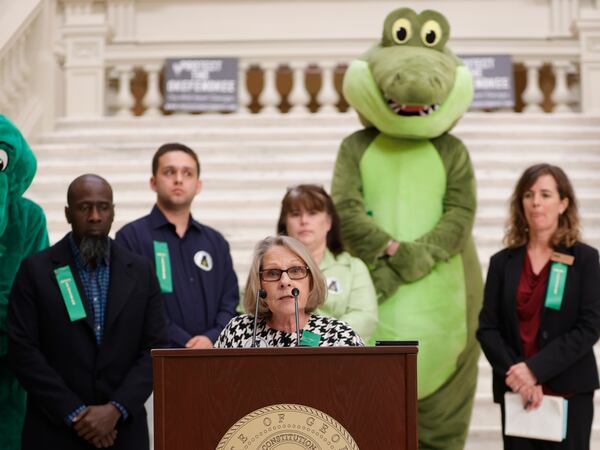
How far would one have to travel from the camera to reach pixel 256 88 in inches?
414

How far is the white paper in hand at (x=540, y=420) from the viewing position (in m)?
3.92

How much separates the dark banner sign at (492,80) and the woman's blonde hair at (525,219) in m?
4.83

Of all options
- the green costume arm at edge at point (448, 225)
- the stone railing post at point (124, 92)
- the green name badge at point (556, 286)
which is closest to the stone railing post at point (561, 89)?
the stone railing post at point (124, 92)

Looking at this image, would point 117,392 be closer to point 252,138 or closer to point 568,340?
point 568,340

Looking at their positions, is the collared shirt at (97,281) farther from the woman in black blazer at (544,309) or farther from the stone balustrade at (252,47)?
the stone balustrade at (252,47)

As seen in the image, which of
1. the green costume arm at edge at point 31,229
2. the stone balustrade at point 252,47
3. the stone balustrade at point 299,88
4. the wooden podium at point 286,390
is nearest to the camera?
the wooden podium at point 286,390

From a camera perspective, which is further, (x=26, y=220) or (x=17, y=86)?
(x=17, y=86)

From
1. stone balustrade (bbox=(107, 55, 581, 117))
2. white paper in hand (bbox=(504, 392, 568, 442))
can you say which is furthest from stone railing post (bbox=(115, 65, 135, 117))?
white paper in hand (bbox=(504, 392, 568, 442))

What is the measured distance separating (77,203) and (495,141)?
443 centimetres

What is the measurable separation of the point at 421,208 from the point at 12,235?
1.57m

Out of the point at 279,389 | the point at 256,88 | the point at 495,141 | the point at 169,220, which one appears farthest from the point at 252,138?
the point at 279,389

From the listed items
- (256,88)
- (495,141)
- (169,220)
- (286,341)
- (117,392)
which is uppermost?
(256,88)

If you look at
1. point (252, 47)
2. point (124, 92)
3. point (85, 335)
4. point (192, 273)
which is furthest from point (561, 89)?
point (85, 335)

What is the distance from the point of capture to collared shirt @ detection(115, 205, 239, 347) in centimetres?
427
